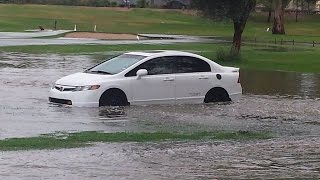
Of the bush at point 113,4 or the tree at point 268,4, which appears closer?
the tree at point 268,4

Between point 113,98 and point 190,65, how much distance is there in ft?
8.57

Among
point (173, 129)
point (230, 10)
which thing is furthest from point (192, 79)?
point (230, 10)

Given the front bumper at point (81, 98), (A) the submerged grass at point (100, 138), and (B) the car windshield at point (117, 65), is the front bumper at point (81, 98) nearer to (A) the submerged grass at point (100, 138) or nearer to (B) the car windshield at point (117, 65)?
(B) the car windshield at point (117, 65)

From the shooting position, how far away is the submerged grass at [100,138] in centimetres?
1263

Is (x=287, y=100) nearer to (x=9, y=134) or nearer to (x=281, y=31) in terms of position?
(x=9, y=134)

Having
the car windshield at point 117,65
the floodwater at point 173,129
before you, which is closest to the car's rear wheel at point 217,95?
the floodwater at point 173,129

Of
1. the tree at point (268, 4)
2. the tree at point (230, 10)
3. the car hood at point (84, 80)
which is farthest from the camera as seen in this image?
the tree at point (268, 4)

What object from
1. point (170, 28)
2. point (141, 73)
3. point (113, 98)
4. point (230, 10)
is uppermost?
point (230, 10)

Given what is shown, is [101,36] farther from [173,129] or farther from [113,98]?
[173,129]

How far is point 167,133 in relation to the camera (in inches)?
575

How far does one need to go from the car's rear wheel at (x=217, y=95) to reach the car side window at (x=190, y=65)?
57cm

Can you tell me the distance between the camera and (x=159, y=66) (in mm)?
20141

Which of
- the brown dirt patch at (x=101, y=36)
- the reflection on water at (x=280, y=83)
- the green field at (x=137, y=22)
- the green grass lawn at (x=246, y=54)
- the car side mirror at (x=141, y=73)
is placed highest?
the car side mirror at (x=141, y=73)

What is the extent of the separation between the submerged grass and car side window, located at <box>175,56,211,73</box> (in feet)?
18.8
